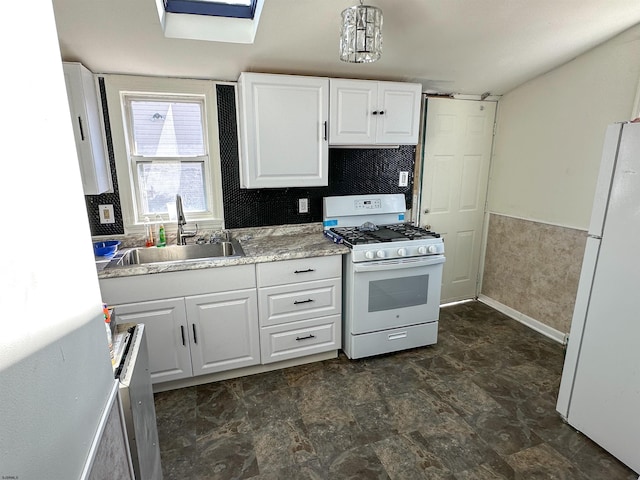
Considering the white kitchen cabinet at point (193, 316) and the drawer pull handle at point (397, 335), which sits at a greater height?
the white kitchen cabinet at point (193, 316)

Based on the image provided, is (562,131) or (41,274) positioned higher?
Answer: (562,131)

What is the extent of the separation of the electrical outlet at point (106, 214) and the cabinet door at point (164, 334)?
2.54 feet

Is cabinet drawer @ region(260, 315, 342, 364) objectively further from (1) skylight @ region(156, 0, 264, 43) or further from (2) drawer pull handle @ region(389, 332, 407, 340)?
(1) skylight @ region(156, 0, 264, 43)

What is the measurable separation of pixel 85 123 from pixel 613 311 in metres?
3.02

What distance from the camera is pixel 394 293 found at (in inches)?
102

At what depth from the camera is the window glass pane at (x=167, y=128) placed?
8.12 feet

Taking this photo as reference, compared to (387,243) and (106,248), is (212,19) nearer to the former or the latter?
(106,248)

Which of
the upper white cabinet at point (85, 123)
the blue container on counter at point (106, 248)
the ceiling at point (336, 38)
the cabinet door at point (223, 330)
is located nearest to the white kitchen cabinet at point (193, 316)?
the cabinet door at point (223, 330)

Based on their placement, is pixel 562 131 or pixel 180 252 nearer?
pixel 180 252

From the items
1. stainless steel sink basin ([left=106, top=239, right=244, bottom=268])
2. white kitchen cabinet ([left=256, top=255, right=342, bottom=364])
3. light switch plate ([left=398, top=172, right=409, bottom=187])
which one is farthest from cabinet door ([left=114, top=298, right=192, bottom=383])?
light switch plate ([left=398, top=172, right=409, bottom=187])

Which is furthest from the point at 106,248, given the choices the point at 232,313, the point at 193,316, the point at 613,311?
the point at 613,311

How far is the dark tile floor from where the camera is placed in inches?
68.4

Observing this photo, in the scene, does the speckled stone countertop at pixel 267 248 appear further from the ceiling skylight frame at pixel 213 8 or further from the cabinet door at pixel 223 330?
the ceiling skylight frame at pixel 213 8

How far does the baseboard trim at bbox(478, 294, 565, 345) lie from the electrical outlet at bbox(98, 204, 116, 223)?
3.51 metres
